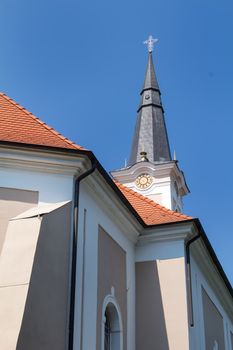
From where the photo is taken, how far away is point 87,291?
10867mm

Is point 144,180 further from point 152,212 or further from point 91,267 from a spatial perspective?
point 91,267

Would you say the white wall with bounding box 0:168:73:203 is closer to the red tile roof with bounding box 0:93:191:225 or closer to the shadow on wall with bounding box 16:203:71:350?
the shadow on wall with bounding box 16:203:71:350

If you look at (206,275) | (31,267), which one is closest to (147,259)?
(206,275)

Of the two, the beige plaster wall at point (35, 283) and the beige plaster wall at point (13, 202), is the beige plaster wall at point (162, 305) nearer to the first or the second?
the beige plaster wall at point (35, 283)

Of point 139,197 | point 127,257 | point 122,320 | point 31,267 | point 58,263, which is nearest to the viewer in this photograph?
point 31,267

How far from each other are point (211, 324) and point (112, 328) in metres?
5.39

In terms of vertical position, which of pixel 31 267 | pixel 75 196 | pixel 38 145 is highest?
pixel 38 145

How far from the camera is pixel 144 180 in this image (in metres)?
29.7

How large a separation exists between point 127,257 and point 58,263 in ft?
12.7

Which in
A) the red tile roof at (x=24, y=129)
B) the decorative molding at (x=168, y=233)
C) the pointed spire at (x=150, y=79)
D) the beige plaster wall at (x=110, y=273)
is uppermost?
the pointed spire at (x=150, y=79)

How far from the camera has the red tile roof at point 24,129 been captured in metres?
11.1

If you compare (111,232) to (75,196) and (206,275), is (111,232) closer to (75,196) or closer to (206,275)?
(75,196)

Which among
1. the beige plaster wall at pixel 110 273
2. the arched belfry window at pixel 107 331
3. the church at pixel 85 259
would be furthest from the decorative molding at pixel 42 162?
the arched belfry window at pixel 107 331

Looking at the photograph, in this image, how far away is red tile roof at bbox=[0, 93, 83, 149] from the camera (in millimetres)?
11078
